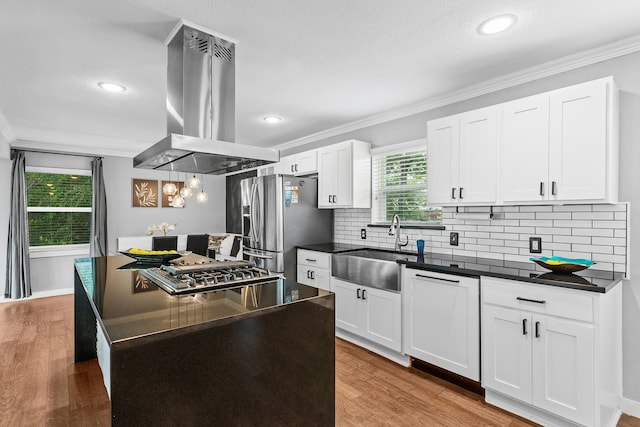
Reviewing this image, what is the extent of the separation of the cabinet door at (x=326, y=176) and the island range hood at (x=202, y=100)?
1829mm

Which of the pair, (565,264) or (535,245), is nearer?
(565,264)

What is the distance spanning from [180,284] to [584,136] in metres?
2.57

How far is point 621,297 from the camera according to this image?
228 centimetres

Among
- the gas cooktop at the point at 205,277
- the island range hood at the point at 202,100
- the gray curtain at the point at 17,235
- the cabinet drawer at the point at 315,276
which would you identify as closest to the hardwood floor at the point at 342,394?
the cabinet drawer at the point at 315,276

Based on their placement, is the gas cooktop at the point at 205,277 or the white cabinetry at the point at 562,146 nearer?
the gas cooktop at the point at 205,277

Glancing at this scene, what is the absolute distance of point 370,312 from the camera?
3193 mm

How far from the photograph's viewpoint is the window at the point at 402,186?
11.8 feet

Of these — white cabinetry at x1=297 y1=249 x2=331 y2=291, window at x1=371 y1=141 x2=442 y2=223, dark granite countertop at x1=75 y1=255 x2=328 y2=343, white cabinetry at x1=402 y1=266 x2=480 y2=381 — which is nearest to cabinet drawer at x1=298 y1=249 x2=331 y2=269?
white cabinetry at x1=297 y1=249 x2=331 y2=291

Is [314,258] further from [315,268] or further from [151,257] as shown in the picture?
[151,257]

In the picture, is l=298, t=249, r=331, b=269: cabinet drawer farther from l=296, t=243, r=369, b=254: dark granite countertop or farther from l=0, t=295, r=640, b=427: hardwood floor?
l=0, t=295, r=640, b=427: hardwood floor

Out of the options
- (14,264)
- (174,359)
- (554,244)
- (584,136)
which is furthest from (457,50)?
(14,264)

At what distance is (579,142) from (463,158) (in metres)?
0.76

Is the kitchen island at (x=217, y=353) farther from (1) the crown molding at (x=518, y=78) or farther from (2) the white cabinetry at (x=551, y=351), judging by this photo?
(1) the crown molding at (x=518, y=78)

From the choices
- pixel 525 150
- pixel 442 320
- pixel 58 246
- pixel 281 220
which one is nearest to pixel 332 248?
pixel 281 220
